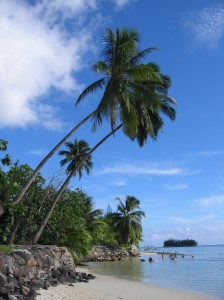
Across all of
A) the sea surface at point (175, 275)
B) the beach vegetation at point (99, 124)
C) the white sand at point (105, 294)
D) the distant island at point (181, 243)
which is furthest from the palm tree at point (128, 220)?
the distant island at point (181, 243)

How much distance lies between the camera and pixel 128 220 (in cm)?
5925

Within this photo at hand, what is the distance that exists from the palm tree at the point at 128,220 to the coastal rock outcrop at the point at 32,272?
39.4m

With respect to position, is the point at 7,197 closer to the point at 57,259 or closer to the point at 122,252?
the point at 57,259

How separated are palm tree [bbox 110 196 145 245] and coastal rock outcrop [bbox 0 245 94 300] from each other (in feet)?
129

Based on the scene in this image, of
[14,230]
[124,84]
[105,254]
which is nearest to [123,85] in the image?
[124,84]

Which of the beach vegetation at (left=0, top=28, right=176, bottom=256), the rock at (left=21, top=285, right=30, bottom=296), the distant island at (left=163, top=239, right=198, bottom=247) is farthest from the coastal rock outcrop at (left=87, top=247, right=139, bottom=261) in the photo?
the distant island at (left=163, top=239, right=198, bottom=247)

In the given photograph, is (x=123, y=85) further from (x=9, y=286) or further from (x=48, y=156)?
(x=9, y=286)

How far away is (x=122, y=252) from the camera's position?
58.3m

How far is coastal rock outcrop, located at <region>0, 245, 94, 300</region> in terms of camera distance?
37.2 feet

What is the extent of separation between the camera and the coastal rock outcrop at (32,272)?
1134 centimetres

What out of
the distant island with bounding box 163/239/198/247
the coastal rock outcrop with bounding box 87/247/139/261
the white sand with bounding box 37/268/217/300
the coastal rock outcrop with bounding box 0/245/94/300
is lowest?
the white sand with bounding box 37/268/217/300

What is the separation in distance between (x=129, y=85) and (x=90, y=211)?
29000 millimetres

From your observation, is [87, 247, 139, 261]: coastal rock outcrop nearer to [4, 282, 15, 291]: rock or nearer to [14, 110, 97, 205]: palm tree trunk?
[14, 110, 97, 205]: palm tree trunk

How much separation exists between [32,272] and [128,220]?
4534 centimetres
